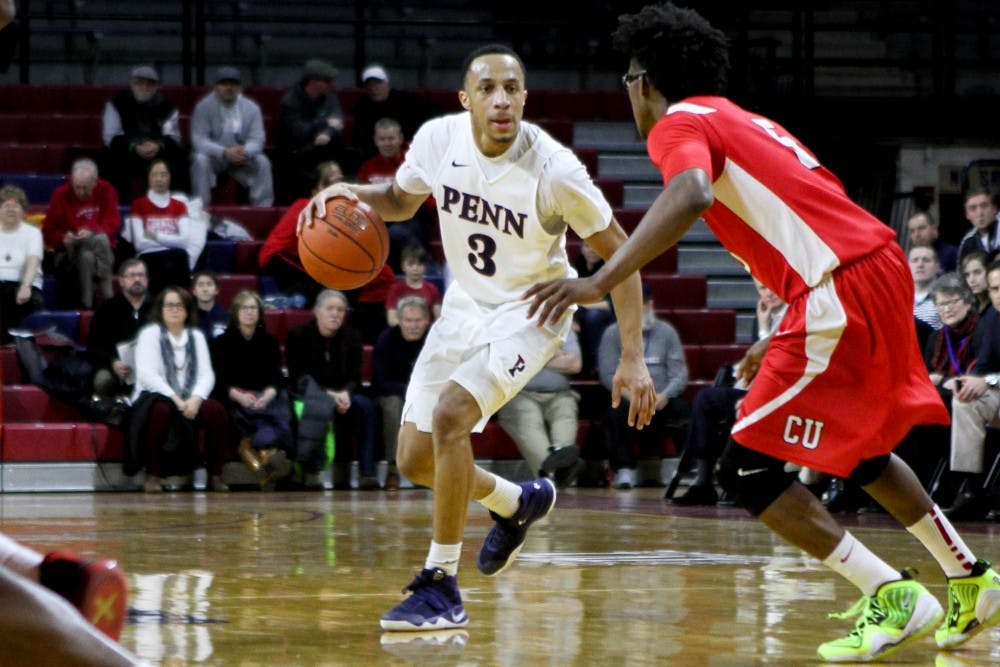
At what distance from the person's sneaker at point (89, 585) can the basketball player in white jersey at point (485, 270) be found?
189 cm

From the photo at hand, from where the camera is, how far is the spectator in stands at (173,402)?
10.4 m

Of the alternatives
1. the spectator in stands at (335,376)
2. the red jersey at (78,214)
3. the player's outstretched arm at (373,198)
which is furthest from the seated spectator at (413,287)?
the player's outstretched arm at (373,198)

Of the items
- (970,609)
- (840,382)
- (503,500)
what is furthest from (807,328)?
(503,500)

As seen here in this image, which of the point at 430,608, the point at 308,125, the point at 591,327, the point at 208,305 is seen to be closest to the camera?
the point at 430,608

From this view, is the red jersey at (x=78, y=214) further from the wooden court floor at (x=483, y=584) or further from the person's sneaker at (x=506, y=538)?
the person's sneaker at (x=506, y=538)

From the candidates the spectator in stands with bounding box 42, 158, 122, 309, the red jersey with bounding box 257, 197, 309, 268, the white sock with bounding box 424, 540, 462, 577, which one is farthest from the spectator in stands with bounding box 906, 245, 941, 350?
the white sock with bounding box 424, 540, 462, 577

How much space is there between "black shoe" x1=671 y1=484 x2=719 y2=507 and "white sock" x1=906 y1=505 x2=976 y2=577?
502cm

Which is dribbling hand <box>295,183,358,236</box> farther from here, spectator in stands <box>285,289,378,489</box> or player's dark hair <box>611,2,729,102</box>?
spectator in stands <box>285,289,378,489</box>

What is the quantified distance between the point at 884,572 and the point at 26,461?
7.32 meters


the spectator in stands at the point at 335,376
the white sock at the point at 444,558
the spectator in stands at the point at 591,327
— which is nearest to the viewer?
the white sock at the point at 444,558

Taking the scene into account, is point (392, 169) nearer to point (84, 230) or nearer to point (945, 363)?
point (84, 230)

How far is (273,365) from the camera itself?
10.8 metres

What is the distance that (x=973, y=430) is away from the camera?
27.9 ft

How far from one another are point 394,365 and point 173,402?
1476 millimetres
